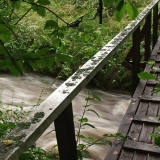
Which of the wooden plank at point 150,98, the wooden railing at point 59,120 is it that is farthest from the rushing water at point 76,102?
the wooden railing at point 59,120

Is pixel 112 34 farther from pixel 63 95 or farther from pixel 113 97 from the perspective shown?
pixel 63 95

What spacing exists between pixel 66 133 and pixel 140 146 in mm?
1174

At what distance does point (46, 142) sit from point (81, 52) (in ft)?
12.2

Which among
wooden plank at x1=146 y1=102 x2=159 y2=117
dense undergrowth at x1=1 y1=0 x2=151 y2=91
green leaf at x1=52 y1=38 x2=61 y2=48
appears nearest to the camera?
green leaf at x1=52 y1=38 x2=61 y2=48

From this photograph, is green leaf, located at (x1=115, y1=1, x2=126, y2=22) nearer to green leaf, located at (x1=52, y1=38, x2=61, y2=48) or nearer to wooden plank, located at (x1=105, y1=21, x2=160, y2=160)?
green leaf, located at (x1=52, y1=38, x2=61, y2=48)

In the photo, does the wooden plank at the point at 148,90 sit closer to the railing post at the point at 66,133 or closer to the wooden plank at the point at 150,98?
the wooden plank at the point at 150,98

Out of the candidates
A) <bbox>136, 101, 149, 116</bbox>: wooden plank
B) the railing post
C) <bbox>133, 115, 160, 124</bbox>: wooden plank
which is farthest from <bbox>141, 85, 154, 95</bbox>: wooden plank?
the railing post

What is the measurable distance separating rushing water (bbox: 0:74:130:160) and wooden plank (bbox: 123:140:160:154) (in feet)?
5.44

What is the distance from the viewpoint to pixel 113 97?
668 centimetres

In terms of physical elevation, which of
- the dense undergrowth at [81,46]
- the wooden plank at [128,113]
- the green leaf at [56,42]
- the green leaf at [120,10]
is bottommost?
the dense undergrowth at [81,46]

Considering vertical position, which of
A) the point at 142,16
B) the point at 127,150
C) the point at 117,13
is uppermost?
the point at 117,13

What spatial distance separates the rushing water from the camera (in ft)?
15.5

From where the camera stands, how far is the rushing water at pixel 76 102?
471 cm

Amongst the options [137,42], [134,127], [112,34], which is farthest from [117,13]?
[112,34]
